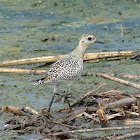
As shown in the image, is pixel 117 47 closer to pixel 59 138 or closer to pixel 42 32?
pixel 42 32

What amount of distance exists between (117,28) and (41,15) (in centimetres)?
303

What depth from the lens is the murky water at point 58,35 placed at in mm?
8141

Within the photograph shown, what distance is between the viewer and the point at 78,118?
6707 millimetres

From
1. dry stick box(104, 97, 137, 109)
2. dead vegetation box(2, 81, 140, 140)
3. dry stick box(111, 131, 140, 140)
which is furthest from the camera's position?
dry stick box(104, 97, 137, 109)

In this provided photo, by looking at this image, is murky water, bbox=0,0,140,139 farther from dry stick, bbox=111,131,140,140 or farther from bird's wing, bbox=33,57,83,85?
dry stick, bbox=111,131,140,140

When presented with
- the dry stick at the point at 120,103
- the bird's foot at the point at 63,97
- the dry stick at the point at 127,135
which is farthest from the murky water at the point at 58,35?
the dry stick at the point at 127,135

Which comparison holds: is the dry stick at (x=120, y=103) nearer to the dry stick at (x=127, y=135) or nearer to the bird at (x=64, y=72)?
the bird at (x=64, y=72)

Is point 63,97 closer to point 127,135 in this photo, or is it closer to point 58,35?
point 127,135

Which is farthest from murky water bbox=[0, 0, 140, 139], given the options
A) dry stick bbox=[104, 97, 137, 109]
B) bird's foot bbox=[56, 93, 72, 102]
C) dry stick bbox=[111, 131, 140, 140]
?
dry stick bbox=[111, 131, 140, 140]

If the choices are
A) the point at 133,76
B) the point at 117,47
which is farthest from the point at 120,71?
the point at 117,47

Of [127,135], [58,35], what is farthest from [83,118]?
[58,35]

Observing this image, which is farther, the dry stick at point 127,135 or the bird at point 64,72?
the bird at point 64,72

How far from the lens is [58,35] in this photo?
39.8 ft

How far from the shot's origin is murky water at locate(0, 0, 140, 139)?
814 centimetres
